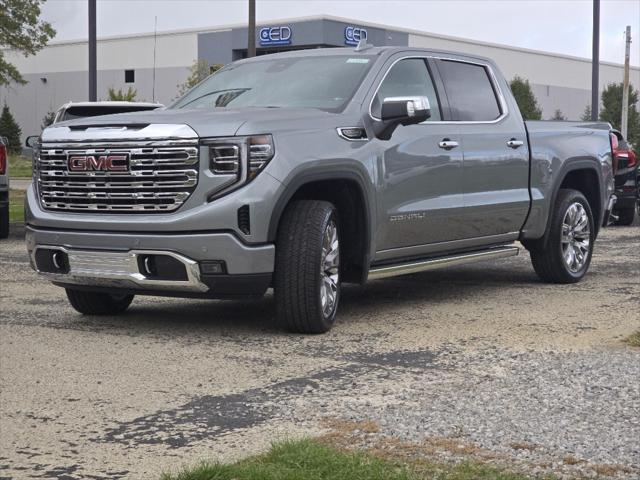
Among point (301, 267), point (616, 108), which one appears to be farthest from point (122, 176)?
point (616, 108)

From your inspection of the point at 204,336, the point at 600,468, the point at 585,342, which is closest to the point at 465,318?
the point at 585,342

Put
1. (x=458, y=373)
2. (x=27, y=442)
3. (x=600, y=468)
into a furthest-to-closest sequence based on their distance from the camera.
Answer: (x=458, y=373)
(x=27, y=442)
(x=600, y=468)

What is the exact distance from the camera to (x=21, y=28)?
38.7m

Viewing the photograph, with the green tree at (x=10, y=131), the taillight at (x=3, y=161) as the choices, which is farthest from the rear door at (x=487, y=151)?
the green tree at (x=10, y=131)

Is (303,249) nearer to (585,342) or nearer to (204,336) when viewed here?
(204,336)

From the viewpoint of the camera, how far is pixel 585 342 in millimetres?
6887

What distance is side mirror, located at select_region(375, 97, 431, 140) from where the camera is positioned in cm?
748

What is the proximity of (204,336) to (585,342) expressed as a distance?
2.38 meters

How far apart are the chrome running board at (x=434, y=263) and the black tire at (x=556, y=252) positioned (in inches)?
21.6

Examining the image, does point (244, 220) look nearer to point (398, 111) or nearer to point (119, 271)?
point (119, 271)

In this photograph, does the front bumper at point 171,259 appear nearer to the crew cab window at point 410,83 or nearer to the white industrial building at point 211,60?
the crew cab window at point 410,83

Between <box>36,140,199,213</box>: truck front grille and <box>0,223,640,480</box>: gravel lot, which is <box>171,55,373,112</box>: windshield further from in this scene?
<box>0,223,640,480</box>: gravel lot

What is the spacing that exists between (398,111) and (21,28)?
33.7 meters

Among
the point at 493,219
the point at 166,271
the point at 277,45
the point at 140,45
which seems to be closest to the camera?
the point at 166,271
